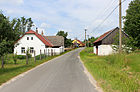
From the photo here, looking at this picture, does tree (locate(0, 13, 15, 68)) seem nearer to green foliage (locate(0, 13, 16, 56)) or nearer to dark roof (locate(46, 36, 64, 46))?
green foliage (locate(0, 13, 16, 56))

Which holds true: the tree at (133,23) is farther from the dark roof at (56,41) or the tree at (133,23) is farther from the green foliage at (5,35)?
the green foliage at (5,35)

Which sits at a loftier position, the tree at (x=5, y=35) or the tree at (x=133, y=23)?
the tree at (x=133, y=23)

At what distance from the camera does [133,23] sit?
101 feet

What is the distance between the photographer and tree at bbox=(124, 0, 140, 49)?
93.5 feet

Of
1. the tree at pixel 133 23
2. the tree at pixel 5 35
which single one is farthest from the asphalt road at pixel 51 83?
the tree at pixel 133 23

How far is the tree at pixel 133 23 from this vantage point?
28.5 meters

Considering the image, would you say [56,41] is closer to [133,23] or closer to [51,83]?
[133,23]

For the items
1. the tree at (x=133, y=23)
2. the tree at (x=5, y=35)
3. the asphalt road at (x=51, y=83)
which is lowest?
the asphalt road at (x=51, y=83)

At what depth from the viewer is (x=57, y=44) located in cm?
4562

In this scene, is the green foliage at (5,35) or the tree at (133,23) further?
the tree at (133,23)

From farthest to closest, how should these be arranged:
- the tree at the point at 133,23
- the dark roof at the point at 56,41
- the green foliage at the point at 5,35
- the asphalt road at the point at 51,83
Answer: the dark roof at the point at 56,41, the tree at the point at 133,23, the green foliage at the point at 5,35, the asphalt road at the point at 51,83

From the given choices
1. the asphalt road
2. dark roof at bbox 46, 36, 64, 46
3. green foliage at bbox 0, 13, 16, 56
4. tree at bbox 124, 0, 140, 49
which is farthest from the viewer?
dark roof at bbox 46, 36, 64, 46

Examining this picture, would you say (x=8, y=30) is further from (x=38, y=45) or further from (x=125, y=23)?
(x=125, y=23)

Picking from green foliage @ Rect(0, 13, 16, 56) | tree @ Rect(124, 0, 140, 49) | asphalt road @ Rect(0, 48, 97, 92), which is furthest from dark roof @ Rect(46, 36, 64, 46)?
asphalt road @ Rect(0, 48, 97, 92)
